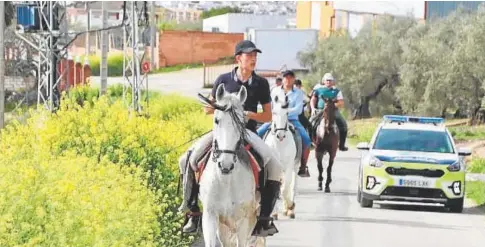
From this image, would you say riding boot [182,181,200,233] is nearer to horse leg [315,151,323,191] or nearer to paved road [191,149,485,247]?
paved road [191,149,485,247]

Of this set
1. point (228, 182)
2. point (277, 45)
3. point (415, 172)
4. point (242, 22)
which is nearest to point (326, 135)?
point (415, 172)

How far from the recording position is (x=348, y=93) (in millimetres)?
56938

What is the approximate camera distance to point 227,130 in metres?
12.5

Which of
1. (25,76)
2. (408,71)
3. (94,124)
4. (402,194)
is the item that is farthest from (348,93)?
(94,124)

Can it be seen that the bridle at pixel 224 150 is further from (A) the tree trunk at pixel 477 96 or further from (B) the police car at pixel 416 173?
(A) the tree trunk at pixel 477 96

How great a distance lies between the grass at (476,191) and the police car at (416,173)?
73.7 inches

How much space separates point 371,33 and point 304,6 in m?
42.7

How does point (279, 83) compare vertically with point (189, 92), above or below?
above

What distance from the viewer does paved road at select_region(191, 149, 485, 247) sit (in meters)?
18.6

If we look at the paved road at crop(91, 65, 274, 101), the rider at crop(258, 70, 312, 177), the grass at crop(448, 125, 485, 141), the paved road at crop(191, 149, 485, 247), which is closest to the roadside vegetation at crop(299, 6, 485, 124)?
the grass at crop(448, 125, 485, 141)

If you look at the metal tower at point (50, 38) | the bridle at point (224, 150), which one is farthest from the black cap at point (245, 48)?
the metal tower at point (50, 38)

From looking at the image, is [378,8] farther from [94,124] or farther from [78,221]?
[78,221]

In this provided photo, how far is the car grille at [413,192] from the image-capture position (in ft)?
74.9

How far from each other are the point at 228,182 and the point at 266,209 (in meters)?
→ 1.11
